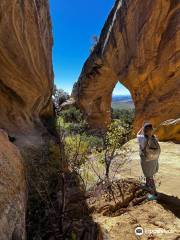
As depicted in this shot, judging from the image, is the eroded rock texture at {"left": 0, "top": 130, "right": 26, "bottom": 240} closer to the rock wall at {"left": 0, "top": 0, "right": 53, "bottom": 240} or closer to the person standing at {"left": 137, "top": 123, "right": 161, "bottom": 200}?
the person standing at {"left": 137, "top": 123, "right": 161, "bottom": 200}

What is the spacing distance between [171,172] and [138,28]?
12.6 metres

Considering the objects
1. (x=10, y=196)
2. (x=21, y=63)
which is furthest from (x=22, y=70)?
(x=10, y=196)

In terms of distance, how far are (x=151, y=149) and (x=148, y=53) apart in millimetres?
13542

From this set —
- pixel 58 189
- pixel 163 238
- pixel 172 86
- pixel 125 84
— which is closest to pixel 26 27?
pixel 58 189

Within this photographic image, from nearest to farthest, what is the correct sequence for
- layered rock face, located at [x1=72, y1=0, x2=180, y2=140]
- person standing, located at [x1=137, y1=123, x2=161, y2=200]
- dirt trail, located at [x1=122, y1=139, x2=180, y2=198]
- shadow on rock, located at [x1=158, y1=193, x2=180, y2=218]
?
1. shadow on rock, located at [x1=158, y1=193, x2=180, y2=218]
2. person standing, located at [x1=137, y1=123, x2=161, y2=200]
3. dirt trail, located at [x1=122, y1=139, x2=180, y2=198]
4. layered rock face, located at [x1=72, y1=0, x2=180, y2=140]

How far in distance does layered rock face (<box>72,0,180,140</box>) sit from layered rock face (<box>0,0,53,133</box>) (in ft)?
28.0

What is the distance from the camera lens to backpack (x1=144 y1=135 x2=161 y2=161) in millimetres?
8105

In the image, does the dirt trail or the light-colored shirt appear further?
the dirt trail

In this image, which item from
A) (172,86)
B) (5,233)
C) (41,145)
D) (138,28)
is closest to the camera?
(5,233)

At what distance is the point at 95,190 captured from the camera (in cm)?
889

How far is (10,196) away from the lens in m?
4.30

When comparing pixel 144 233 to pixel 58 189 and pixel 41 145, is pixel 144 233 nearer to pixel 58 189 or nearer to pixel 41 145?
pixel 58 189

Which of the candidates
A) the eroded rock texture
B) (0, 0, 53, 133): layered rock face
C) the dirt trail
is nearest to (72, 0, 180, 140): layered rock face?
the dirt trail

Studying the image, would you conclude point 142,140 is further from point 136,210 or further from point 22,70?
point 22,70
